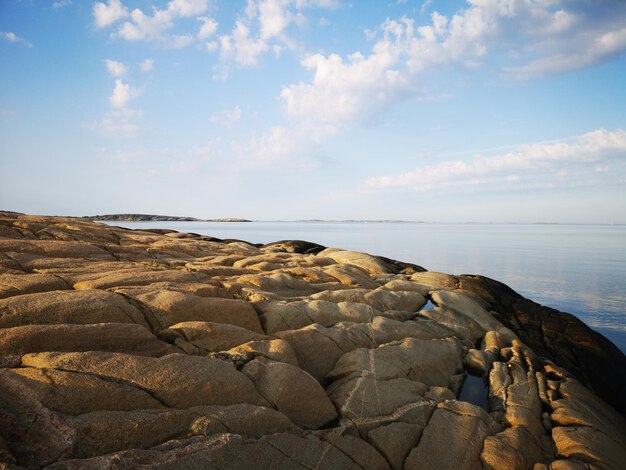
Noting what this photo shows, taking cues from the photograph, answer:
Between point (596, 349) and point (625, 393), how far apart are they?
188cm

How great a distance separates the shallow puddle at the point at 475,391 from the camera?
1035 centimetres

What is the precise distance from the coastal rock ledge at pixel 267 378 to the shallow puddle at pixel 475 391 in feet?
0.20

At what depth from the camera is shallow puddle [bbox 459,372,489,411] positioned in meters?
10.4

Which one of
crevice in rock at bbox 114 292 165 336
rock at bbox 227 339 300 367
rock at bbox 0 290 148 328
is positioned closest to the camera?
rock at bbox 0 290 148 328

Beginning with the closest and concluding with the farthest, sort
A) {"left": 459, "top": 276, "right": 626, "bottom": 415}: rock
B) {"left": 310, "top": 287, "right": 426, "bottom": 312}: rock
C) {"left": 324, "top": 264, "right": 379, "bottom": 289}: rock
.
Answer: {"left": 459, "top": 276, "right": 626, "bottom": 415}: rock → {"left": 310, "top": 287, "right": 426, "bottom": 312}: rock → {"left": 324, "top": 264, "right": 379, "bottom": 289}: rock

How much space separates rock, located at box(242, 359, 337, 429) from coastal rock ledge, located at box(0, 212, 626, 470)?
0.10 ft

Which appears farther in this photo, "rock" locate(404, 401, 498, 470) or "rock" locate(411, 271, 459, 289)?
"rock" locate(411, 271, 459, 289)

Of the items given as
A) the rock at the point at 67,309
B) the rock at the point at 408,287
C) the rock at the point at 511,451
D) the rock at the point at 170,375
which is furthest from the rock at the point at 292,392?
the rock at the point at 408,287

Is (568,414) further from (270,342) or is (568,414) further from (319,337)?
(270,342)

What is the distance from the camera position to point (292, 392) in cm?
757

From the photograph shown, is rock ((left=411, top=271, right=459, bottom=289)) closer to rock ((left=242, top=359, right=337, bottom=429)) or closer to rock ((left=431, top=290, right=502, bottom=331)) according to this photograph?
rock ((left=431, top=290, right=502, bottom=331))

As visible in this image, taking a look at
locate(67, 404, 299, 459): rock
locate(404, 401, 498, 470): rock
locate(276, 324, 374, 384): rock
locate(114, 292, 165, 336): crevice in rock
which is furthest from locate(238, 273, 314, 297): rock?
locate(67, 404, 299, 459): rock

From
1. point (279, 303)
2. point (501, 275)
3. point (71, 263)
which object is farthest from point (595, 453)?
point (501, 275)

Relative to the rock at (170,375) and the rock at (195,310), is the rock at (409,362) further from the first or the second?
the rock at (170,375)
